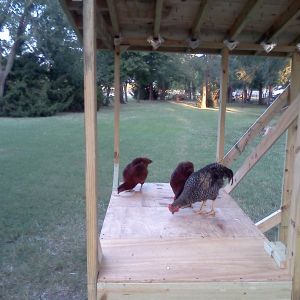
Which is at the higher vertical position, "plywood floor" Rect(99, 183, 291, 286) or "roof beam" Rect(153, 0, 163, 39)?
"roof beam" Rect(153, 0, 163, 39)

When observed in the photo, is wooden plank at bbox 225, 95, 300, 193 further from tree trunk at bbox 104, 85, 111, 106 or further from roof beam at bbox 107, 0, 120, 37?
tree trunk at bbox 104, 85, 111, 106

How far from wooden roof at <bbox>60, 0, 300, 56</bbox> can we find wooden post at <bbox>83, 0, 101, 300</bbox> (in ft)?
1.79

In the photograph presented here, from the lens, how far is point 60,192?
6.51m

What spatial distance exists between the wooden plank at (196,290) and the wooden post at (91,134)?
0.40 ft

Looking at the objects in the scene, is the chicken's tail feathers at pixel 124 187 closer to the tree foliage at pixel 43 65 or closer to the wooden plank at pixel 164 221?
the wooden plank at pixel 164 221

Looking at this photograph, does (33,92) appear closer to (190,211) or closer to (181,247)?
(190,211)

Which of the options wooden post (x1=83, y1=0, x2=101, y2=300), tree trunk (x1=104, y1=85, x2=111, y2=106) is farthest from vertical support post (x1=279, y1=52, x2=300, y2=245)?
tree trunk (x1=104, y1=85, x2=111, y2=106)

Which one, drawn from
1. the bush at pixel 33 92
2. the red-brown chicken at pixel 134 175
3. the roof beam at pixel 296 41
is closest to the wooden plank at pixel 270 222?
the red-brown chicken at pixel 134 175

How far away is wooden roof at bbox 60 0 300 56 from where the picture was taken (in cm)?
274

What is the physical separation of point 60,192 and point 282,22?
4760 mm

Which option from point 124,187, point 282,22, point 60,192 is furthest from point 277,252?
point 60,192

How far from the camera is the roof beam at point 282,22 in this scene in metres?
2.71

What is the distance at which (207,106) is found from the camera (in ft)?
99.4

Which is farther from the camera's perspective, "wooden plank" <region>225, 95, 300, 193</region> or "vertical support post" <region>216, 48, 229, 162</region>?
"vertical support post" <region>216, 48, 229, 162</region>
